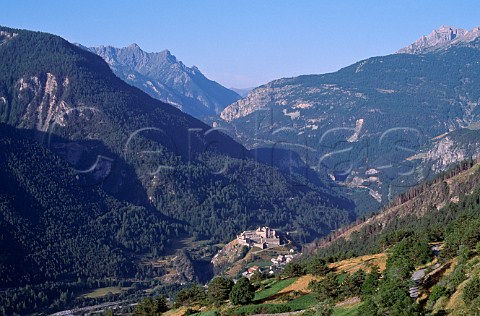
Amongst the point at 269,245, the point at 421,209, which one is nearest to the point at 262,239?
the point at 269,245

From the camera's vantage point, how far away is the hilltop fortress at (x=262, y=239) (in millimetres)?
168875

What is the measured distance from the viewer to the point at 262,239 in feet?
565

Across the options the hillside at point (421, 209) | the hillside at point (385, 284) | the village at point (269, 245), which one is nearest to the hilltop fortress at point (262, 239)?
the village at point (269, 245)

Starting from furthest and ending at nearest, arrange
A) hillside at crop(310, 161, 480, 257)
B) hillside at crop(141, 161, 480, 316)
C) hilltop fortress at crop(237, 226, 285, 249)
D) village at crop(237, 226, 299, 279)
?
hilltop fortress at crop(237, 226, 285, 249)
village at crop(237, 226, 299, 279)
hillside at crop(310, 161, 480, 257)
hillside at crop(141, 161, 480, 316)

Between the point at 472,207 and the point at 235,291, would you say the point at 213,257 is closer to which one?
the point at 472,207

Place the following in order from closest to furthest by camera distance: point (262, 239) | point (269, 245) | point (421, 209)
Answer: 1. point (421, 209)
2. point (269, 245)
3. point (262, 239)

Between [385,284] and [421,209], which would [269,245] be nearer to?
[421,209]

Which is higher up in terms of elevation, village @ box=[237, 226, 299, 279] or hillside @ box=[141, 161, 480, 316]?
hillside @ box=[141, 161, 480, 316]

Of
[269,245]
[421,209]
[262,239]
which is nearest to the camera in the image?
[421,209]

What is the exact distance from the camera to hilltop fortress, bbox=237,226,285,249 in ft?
554

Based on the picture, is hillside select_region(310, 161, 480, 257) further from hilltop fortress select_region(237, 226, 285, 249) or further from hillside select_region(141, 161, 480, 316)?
hillside select_region(141, 161, 480, 316)

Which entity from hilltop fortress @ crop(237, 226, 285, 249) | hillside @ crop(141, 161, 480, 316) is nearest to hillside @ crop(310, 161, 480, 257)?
hilltop fortress @ crop(237, 226, 285, 249)

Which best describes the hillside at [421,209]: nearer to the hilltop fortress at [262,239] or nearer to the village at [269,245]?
the village at [269,245]

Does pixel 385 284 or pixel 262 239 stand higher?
pixel 385 284
